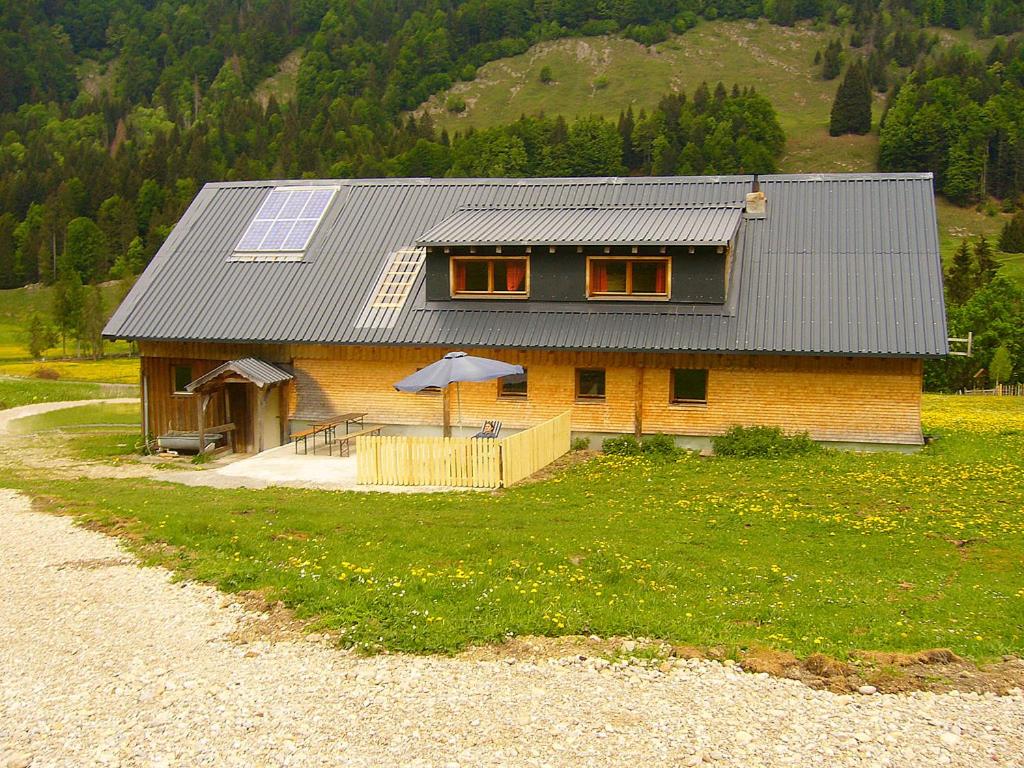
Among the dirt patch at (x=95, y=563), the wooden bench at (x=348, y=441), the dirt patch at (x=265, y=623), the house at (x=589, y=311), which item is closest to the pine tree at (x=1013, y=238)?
the house at (x=589, y=311)

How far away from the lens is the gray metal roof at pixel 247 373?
1065 inches

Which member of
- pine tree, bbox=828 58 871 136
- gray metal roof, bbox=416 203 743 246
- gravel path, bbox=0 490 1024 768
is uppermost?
pine tree, bbox=828 58 871 136

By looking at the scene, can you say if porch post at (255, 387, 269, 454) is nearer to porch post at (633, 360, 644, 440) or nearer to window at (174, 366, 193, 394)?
window at (174, 366, 193, 394)

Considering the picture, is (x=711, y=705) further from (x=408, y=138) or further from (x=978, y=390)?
(x=408, y=138)

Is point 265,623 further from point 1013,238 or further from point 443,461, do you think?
Answer: point 1013,238

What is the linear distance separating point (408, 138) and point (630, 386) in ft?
445

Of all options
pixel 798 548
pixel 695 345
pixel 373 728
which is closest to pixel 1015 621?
pixel 798 548

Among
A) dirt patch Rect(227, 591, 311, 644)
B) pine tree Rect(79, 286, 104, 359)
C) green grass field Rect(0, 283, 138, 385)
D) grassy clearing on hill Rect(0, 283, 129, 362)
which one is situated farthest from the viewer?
grassy clearing on hill Rect(0, 283, 129, 362)

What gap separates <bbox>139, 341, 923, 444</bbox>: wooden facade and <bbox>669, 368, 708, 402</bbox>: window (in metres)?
0.27

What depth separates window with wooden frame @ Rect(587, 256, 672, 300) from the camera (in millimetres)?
27500

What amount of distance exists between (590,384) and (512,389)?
7.50 ft

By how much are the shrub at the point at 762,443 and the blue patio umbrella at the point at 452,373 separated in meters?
6.45

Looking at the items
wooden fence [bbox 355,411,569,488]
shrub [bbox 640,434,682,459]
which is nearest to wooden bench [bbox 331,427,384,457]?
wooden fence [bbox 355,411,569,488]

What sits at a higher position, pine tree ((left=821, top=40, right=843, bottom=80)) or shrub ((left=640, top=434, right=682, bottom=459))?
pine tree ((left=821, top=40, right=843, bottom=80))
